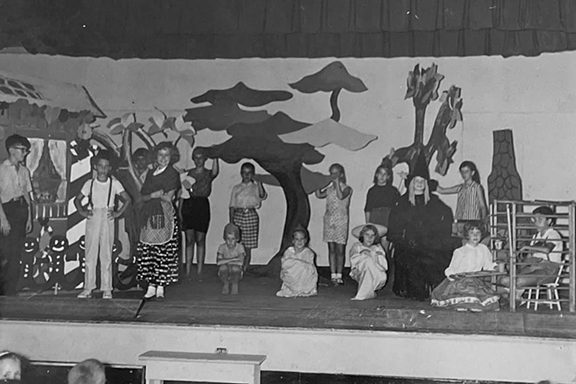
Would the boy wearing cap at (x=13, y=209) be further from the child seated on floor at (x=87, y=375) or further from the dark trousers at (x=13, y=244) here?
the child seated on floor at (x=87, y=375)

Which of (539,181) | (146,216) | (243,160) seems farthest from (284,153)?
(539,181)

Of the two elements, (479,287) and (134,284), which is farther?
(134,284)

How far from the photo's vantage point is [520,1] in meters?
7.47

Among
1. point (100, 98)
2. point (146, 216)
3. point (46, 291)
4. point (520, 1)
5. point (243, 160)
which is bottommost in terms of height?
point (46, 291)

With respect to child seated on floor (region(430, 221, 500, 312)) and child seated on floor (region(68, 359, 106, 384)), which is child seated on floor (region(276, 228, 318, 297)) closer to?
child seated on floor (region(430, 221, 500, 312))

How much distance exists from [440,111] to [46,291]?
11.7ft

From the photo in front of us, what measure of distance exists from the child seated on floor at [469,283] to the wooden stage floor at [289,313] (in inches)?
4.7

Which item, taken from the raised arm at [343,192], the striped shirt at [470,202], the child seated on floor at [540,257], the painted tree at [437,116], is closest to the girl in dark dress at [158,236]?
the raised arm at [343,192]

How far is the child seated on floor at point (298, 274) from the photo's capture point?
7359 mm

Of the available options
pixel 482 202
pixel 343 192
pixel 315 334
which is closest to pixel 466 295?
pixel 315 334

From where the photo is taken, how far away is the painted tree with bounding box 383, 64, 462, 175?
7.98 metres

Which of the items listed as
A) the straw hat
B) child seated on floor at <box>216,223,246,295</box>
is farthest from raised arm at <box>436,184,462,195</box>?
child seated on floor at <box>216,223,246,295</box>

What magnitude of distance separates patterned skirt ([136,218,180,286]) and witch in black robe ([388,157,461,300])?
5.83ft

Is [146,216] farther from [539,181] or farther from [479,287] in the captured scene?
[539,181]
